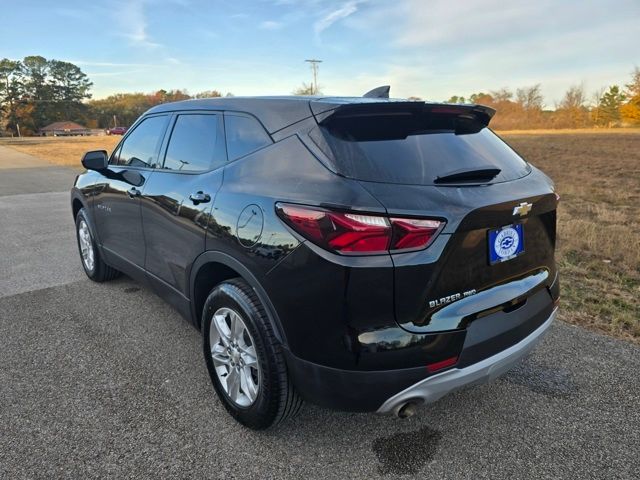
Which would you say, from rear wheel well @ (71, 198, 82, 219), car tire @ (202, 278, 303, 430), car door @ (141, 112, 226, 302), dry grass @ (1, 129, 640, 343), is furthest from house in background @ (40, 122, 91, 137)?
car tire @ (202, 278, 303, 430)

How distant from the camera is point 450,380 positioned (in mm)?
2004

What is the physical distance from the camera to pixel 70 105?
11325cm

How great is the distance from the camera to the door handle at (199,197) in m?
2.60

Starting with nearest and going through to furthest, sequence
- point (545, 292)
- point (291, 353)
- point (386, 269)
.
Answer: point (386, 269)
point (291, 353)
point (545, 292)

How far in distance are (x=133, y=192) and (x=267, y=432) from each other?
204cm

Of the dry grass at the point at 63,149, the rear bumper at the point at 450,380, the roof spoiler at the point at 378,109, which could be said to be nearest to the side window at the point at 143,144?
the roof spoiler at the point at 378,109

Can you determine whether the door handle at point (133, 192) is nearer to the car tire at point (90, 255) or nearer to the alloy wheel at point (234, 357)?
the car tire at point (90, 255)

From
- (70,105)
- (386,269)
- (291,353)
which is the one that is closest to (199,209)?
(291,353)

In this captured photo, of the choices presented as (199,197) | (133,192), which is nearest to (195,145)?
(199,197)

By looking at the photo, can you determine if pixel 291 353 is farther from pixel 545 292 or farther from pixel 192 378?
pixel 545 292

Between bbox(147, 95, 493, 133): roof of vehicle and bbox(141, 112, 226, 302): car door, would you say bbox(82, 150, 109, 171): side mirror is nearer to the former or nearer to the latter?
bbox(141, 112, 226, 302): car door

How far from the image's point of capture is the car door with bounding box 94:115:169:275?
3449mm

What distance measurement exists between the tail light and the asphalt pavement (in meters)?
1.10

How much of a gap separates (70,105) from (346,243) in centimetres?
13108
